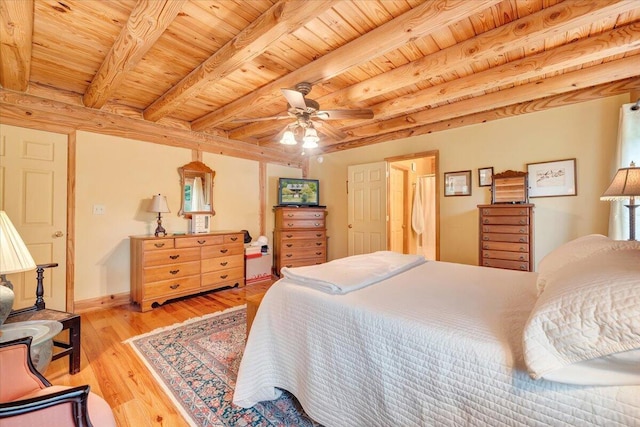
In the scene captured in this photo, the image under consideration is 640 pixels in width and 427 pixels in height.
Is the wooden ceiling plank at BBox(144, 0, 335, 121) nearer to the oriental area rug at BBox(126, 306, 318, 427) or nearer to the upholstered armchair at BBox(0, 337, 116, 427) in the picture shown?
the upholstered armchair at BBox(0, 337, 116, 427)

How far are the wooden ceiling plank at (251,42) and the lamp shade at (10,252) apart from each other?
1677 millimetres

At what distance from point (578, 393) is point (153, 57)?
3262mm

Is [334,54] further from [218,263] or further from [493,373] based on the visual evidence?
[218,263]

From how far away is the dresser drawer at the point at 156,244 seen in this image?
3191mm

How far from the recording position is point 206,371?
2.00m

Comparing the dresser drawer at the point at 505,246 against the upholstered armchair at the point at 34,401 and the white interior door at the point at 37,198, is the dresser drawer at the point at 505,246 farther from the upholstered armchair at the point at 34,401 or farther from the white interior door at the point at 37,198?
the white interior door at the point at 37,198

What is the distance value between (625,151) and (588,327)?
2.95m

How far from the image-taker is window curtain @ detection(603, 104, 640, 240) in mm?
2568

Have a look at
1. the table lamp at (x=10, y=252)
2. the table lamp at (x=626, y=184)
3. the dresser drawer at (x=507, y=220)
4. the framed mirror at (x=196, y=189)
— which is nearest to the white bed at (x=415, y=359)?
the table lamp at (x=626, y=184)

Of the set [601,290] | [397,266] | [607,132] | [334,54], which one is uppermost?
[334,54]

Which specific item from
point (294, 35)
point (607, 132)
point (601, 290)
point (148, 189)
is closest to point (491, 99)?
point (607, 132)

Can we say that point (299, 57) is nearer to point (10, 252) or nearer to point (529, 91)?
point (10, 252)

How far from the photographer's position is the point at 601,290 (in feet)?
2.68

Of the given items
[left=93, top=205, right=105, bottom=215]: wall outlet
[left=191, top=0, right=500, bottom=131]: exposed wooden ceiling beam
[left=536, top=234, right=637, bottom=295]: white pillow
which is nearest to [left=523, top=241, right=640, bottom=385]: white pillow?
[left=536, top=234, right=637, bottom=295]: white pillow
